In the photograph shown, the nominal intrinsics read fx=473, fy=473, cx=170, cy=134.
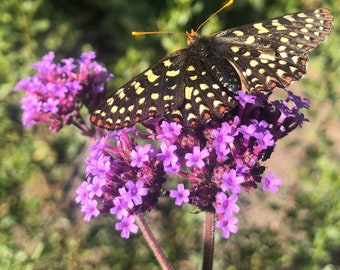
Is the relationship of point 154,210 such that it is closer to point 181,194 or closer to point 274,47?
point 181,194

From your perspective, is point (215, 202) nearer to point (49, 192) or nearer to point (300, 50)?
point (300, 50)

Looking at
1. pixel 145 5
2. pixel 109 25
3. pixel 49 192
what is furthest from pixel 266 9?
pixel 49 192

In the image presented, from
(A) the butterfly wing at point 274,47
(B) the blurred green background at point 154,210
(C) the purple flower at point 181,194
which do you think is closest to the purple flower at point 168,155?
(C) the purple flower at point 181,194

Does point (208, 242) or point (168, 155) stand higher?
point (168, 155)

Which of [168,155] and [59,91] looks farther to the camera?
[59,91]

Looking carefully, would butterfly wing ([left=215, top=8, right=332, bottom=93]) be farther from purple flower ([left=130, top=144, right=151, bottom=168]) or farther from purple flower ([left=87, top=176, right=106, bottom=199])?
purple flower ([left=87, top=176, right=106, bottom=199])

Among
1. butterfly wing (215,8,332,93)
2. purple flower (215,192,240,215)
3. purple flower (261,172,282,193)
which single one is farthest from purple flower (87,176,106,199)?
butterfly wing (215,8,332,93)

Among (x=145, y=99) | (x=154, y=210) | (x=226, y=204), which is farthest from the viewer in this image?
(x=154, y=210)

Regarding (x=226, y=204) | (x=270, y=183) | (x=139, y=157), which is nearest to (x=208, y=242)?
(x=226, y=204)
